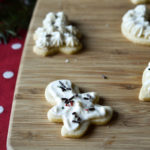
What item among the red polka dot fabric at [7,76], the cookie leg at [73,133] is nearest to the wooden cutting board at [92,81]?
the cookie leg at [73,133]

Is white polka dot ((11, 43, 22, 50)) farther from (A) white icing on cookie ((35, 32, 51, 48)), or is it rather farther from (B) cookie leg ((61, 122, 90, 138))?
(B) cookie leg ((61, 122, 90, 138))

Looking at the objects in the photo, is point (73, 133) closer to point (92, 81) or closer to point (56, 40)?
point (92, 81)

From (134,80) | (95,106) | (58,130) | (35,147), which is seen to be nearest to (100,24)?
(134,80)

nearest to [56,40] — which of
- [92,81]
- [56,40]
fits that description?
[56,40]

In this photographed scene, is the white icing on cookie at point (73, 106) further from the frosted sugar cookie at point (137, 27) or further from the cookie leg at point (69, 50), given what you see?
the frosted sugar cookie at point (137, 27)

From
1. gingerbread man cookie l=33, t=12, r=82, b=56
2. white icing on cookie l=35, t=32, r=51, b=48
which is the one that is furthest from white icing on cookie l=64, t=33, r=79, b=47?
white icing on cookie l=35, t=32, r=51, b=48

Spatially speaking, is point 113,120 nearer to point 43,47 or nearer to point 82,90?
point 82,90
